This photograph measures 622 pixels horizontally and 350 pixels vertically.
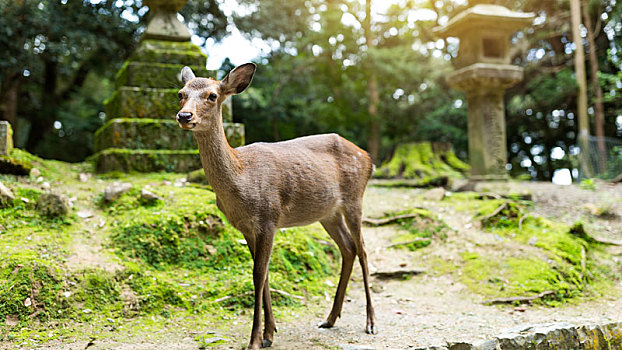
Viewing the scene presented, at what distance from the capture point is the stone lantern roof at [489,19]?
9.73 m

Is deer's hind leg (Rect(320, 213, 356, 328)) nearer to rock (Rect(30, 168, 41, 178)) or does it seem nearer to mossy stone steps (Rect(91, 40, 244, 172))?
mossy stone steps (Rect(91, 40, 244, 172))

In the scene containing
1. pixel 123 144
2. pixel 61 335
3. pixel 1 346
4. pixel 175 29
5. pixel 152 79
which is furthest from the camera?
pixel 175 29

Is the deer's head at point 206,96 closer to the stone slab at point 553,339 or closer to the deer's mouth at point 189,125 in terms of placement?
the deer's mouth at point 189,125

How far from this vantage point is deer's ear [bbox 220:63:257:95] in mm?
3025

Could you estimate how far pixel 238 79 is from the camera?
306cm

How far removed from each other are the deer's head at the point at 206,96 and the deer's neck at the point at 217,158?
73 millimetres

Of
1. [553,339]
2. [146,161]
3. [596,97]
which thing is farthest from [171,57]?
[596,97]

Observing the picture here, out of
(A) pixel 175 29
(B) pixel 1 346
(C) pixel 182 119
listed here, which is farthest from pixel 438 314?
(A) pixel 175 29

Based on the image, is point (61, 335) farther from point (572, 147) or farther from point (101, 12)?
point (572, 147)

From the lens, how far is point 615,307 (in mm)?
4664

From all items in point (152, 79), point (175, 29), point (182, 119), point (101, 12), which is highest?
point (101, 12)

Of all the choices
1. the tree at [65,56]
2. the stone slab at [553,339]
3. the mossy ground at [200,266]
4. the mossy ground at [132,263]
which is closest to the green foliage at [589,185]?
the mossy ground at [200,266]

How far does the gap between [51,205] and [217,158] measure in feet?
8.43

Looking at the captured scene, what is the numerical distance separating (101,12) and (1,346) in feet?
37.9
